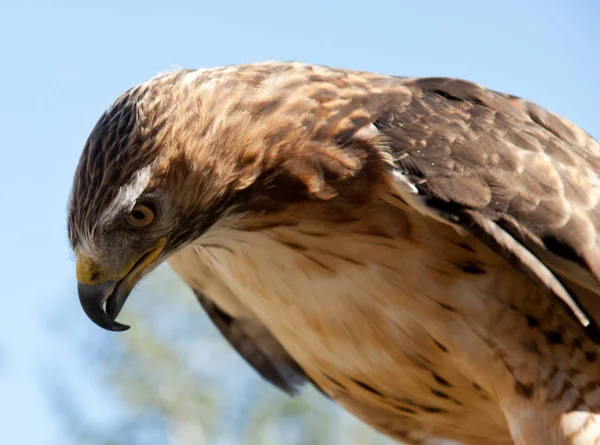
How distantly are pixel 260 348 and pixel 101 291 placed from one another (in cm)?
147

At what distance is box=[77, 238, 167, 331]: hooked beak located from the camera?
360 centimetres

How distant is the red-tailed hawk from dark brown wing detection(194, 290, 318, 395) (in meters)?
0.58

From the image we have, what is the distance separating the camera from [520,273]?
3697mm

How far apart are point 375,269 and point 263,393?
9.93 m

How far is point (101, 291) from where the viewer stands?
3.62 meters

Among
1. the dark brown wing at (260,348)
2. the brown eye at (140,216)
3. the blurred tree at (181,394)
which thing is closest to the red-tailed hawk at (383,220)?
the brown eye at (140,216)

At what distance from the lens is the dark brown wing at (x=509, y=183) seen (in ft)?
11.5

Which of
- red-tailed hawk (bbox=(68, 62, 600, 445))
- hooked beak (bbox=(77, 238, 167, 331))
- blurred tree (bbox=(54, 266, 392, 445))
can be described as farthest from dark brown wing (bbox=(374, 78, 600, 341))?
blurred tree (bbox=(54, 266, 392, 445))

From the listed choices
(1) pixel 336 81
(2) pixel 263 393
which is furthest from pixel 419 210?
(2) pixel 263 393

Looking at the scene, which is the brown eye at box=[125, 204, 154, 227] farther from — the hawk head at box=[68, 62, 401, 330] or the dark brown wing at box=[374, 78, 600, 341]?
the dark brown wing at box=[374, 78, 600, 341]

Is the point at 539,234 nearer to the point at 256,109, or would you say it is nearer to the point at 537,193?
the point at 537,193

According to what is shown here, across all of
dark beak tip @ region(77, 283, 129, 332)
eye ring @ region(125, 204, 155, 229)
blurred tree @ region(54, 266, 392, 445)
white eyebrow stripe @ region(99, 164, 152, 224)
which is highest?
white eyebrow stripe @ region(99, 164, 152, 224)

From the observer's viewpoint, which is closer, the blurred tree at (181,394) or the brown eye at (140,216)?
the brown eye at (140,216)

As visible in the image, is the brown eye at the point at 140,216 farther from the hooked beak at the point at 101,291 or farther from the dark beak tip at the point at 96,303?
the dark beak tip at the point at 96,303
